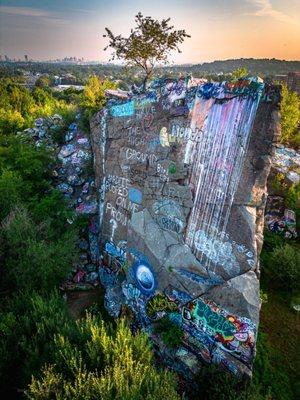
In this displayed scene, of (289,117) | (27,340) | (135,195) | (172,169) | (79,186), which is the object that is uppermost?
(172,169)

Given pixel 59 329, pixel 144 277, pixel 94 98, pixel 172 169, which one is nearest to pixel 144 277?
pixel 144 277

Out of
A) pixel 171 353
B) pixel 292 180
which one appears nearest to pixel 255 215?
pixel 171 353

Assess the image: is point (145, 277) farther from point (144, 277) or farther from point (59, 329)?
point (59, 329)

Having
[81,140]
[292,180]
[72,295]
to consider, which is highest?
[81,140]

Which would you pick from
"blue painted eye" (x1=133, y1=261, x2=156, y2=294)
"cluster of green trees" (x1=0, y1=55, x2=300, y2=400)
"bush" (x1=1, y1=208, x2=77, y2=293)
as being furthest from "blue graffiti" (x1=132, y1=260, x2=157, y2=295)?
"bush" (x1=1, y1=208, x2=77, y2=293)

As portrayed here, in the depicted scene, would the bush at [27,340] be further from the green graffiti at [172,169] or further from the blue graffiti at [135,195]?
the green graffiti at [172,169]

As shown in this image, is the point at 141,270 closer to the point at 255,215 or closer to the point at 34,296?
the point at 34,296
